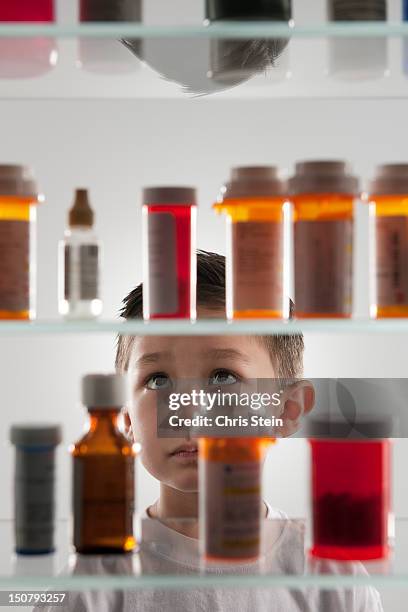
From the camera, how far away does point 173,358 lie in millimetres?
1043

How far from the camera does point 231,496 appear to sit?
2.57 ft

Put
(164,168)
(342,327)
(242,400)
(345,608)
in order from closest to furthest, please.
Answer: (342,327) < (242,400) < (345,608) < (164,168)

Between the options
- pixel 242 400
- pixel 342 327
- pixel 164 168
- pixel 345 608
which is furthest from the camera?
pixel 164 168

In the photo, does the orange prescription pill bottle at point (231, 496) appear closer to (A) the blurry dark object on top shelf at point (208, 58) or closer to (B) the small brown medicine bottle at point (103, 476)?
(B) the small brown medicine bottle at point (103, 476)

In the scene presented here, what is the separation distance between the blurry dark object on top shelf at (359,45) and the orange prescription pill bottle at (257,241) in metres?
0.13

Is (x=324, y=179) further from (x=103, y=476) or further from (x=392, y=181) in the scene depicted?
(x=103, y=476)

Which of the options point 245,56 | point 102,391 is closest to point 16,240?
point 102,391

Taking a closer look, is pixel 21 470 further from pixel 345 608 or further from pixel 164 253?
pixel 345 608

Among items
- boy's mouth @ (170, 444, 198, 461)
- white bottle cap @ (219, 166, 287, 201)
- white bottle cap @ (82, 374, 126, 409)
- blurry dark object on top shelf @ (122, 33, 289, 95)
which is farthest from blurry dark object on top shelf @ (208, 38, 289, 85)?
boy's mouth @ (170, 444, 198, 461)

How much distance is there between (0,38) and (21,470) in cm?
39

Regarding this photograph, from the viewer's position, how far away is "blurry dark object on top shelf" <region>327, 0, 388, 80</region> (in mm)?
821

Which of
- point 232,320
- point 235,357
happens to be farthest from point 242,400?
point 232,320

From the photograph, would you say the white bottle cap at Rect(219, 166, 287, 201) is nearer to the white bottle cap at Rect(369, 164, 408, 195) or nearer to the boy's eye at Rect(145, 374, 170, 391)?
the white bottle cap at Rect(369, 164, 408, 195)

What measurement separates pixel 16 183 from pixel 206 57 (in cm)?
21
